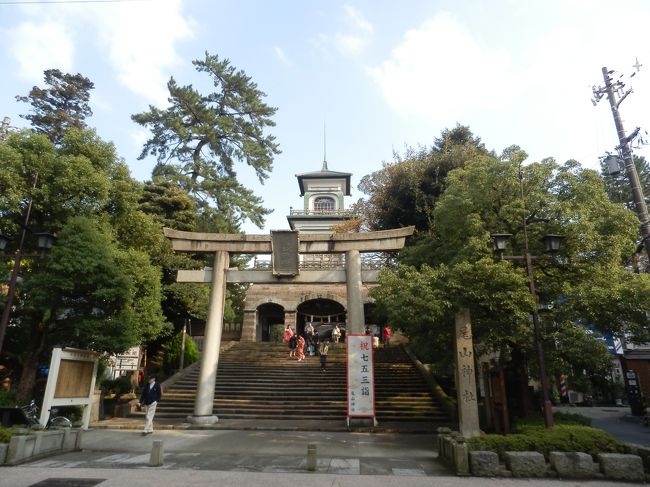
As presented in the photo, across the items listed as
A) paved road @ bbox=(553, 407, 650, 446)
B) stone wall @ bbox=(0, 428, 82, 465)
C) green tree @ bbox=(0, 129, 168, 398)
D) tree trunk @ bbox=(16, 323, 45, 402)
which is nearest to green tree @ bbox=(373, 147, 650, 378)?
paved road @ bbox=(553, 407, 650, 446)

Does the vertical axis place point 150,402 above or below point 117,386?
below

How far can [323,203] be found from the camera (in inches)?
1571

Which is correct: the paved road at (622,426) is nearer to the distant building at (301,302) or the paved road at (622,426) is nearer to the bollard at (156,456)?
the bollard at (156,456)

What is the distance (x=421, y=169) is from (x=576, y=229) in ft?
36.5

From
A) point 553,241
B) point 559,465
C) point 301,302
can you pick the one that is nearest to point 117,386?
point 301,302

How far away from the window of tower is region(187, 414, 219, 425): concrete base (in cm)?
2746

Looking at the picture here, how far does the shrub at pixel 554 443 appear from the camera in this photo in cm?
732

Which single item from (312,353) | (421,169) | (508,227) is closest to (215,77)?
(421,169)

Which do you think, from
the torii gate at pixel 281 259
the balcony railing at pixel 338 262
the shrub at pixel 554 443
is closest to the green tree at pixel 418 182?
the balcony railing at pixel 338 262

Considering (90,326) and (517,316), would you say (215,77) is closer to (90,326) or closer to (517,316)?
(90,326)

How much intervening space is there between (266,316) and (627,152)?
76.2 feet

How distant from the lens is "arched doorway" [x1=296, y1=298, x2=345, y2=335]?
28781 millimetres

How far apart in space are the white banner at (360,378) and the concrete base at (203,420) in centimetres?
448

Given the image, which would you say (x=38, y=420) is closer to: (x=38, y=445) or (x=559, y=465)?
(x=38, y=445)
